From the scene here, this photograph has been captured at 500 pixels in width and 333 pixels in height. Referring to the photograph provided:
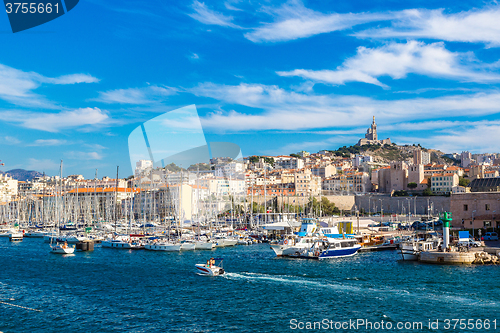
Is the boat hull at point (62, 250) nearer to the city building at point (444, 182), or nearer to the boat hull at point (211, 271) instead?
the boat hull at point (211, 271)

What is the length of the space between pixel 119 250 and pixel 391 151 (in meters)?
86.3

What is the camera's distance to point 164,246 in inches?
829

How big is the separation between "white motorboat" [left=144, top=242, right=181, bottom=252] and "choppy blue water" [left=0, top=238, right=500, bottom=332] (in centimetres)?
413

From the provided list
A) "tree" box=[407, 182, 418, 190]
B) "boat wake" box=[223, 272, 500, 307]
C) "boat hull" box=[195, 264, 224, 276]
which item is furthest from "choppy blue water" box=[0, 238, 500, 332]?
"tree" box=[407, 182, 418, 190]

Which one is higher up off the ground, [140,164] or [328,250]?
[140,164]

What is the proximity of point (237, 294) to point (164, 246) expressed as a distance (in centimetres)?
1088

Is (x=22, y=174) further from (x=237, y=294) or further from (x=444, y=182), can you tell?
(x=237, y=294)

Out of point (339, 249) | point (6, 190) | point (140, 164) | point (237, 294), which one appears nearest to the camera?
point (140, 164)

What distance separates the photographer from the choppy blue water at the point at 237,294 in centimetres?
862

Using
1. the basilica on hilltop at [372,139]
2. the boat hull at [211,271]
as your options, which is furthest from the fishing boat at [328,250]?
the basilica on hilltop at [372,139]

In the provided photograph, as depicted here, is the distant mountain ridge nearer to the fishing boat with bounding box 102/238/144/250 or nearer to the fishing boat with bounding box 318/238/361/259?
the fishing boat with bounding box 102/238/144/250

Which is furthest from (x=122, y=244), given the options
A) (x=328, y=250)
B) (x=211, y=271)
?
(x=328, y=250)

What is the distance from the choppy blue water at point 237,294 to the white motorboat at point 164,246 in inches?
163

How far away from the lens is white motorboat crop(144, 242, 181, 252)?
20911 millimetres
